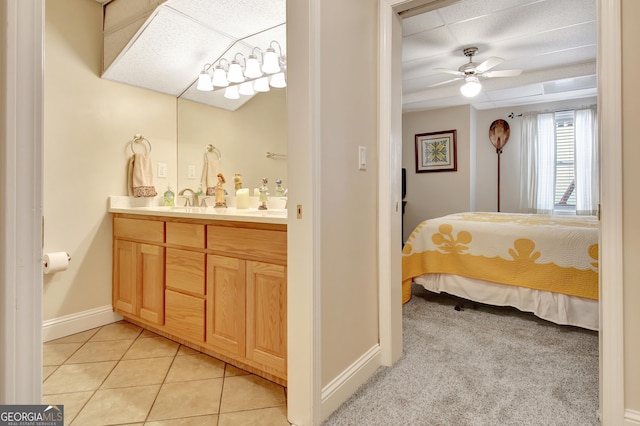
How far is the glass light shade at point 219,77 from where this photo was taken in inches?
105

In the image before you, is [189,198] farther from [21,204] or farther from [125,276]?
[21,204]

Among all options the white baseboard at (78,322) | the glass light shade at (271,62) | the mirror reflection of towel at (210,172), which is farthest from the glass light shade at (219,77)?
the white baseboard at (78,322)

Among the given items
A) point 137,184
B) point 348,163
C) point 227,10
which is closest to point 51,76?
point 137,184

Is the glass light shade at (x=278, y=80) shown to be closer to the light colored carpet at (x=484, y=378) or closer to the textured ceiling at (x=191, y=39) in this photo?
the textured ceiling at (x=191, y=39)

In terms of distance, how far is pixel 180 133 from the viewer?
2.94 metres

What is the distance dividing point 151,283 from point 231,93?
153 cm

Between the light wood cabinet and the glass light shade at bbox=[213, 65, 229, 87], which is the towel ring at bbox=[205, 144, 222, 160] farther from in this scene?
the light wood cabinet

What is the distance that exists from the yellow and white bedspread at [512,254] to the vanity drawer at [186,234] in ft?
5.86

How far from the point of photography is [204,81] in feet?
9.02

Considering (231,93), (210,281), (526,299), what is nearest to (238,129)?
(231,93)

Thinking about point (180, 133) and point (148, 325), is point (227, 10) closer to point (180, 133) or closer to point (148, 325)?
point (180, 133)

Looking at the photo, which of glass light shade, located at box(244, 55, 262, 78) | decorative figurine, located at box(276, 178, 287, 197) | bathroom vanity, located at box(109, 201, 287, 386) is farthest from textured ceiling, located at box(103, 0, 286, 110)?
bathroom vanity, located at box(109, 201, 287, 386)

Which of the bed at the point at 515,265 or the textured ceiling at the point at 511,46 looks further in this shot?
the textured ceiling at the point at 511,46

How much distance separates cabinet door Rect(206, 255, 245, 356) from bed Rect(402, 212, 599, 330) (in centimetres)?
165
